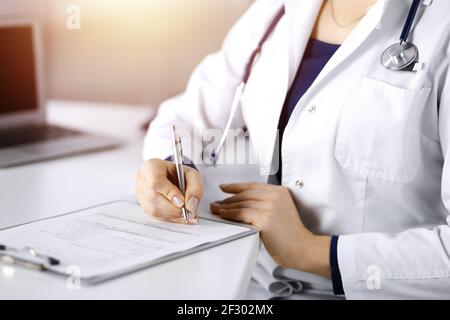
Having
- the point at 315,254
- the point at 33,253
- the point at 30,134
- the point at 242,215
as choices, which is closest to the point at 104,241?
the point at 33,253

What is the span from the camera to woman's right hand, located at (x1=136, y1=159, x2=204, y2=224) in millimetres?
974

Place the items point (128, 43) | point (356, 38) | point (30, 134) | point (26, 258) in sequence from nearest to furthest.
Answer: point (26, 258)
point (356, 38)
point (30, 134)
point (128, 43)

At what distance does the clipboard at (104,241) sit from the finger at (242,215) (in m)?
0.02

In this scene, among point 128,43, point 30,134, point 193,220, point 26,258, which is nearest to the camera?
point 26,258

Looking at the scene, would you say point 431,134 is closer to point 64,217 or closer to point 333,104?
point 333,104

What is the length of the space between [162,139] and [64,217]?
0.35m

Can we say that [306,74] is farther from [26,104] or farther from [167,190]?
[26,104]

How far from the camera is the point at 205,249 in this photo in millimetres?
863

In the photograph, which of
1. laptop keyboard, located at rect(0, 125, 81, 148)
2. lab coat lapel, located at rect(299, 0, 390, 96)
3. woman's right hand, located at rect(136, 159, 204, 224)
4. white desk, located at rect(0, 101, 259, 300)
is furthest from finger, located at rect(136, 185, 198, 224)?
laptop keyboard, located at rect(0, 125, 81, 148)

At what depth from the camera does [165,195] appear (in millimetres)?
985

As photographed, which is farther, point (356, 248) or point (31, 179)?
point (31, 179)

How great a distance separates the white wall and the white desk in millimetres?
71

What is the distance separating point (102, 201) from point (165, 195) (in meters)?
0.20

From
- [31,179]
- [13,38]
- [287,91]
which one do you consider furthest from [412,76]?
[13,38]
